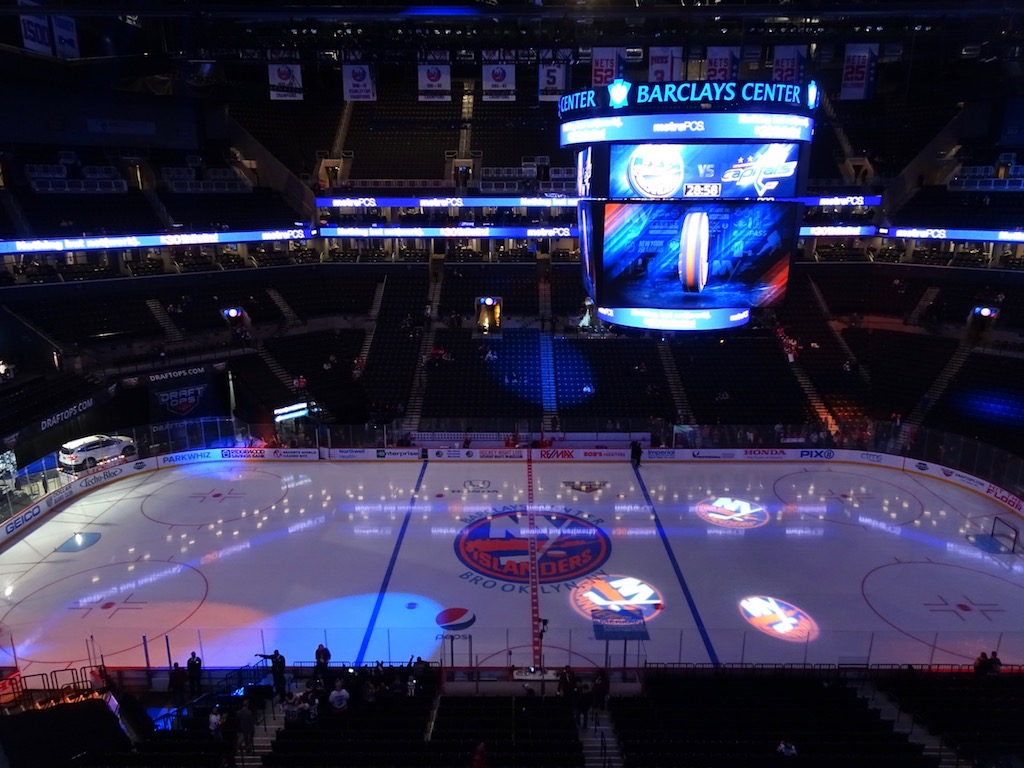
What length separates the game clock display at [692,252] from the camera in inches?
581

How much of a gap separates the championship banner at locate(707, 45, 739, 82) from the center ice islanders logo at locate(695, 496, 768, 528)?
12.6m

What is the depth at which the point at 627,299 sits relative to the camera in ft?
50.5

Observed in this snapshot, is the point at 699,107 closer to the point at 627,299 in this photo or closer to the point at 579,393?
the point at 627,299

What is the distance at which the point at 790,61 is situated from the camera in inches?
810

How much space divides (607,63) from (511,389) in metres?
13.2

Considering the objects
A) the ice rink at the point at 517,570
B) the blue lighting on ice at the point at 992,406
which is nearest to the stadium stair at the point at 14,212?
the ice rink at the point at 517,570

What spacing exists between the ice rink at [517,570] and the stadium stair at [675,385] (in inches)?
163

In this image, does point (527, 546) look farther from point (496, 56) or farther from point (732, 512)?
point (496, 56)

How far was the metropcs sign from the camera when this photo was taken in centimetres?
1391

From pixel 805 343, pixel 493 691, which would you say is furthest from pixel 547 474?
pixel 805 343

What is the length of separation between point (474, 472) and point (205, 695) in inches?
521

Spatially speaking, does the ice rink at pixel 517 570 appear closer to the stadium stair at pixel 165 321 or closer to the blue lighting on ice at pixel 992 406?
the blue lighting on ice at pixel 992 406

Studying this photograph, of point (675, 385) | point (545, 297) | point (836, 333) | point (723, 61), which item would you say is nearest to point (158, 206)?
point (545, 297)

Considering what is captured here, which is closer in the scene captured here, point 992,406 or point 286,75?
point 286,75
